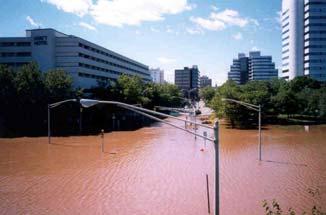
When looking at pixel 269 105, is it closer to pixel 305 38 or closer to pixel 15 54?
pixel 15 54

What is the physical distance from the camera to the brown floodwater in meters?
20.1

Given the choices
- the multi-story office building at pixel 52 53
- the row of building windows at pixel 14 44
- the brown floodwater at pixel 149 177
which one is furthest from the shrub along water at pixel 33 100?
the row of building windows at pixel 14 44

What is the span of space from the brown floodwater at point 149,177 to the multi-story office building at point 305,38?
3819 inches

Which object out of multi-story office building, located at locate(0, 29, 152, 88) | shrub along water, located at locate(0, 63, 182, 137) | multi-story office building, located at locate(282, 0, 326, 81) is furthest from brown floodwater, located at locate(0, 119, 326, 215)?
multi-story office building, located at locate(282, 0, 326, 81)

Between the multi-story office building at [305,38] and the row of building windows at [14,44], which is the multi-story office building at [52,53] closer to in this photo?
the row of building windows at [14,44]

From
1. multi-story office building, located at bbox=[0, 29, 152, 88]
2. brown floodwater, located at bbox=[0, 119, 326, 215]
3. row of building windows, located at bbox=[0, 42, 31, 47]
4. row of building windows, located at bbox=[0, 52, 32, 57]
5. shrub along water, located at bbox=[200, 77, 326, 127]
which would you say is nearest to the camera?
brown floodwater, located at bbox=[0, 119, 326, 215]

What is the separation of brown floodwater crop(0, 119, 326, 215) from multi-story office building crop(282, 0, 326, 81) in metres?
97.0

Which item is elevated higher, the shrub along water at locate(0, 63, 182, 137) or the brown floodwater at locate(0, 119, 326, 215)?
the shrub along water at locate(0, 63, 182, 137)

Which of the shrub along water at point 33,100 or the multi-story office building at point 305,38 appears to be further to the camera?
the multi-story office building at point 305,38

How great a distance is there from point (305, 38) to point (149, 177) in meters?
125

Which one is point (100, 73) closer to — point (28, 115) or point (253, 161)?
point (28, 115)

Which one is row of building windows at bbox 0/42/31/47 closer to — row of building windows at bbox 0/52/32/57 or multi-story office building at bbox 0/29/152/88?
multi-story office building at bbox 0/29/152/88

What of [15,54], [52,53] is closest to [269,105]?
[52,53]

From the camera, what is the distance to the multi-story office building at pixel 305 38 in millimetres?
131000
